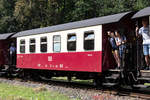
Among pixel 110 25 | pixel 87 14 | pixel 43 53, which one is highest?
pixel 87 14

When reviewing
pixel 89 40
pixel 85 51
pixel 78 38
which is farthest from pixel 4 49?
pixel 89 40

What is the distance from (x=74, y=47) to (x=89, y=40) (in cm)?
117

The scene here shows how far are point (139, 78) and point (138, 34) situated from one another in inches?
69.7

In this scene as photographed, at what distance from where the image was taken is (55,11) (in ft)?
138

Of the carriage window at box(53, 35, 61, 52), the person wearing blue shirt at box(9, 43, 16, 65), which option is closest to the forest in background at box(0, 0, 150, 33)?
the person wearing blue shirt at box(9, 43, 16, 65)

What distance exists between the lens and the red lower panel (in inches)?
465

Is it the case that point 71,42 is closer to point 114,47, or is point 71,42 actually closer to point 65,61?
point 65,61

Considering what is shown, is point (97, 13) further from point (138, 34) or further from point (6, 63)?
point (138, 34)

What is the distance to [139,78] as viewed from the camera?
10.2 metres

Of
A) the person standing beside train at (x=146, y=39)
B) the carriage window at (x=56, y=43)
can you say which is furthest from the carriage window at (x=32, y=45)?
the person standing beside train at (x=146, y=39)

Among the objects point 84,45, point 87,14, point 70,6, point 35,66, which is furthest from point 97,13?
point 84,45

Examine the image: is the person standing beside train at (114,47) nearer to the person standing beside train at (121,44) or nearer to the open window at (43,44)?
the person standing beside train at (121,44)

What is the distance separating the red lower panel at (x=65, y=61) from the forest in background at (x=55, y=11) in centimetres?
2452

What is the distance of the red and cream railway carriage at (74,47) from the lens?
38.1ft
